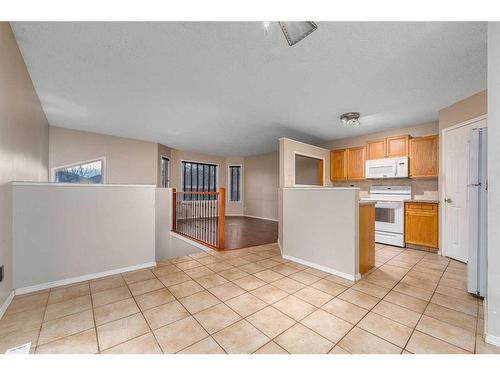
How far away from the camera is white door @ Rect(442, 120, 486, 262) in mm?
3115

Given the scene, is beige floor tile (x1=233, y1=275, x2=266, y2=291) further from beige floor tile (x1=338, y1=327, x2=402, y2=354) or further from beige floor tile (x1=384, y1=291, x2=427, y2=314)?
beige floor tile (x1=384, y1=291, x2=427, y2=314)

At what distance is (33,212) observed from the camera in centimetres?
213

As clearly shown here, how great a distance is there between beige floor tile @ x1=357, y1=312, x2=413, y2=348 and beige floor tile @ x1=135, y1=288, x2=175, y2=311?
173 centimetres

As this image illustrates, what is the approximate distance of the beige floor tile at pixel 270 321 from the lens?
5.02ft

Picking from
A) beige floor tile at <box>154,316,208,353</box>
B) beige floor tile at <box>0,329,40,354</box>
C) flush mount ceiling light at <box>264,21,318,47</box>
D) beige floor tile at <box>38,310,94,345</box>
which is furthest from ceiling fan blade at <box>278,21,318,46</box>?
beige floor tile at <box>0,329,40,354</box>

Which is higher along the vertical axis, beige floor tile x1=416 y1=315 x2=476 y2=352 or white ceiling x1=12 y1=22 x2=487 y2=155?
white ceiling x1=12 y1=22 x2=487 y2=155

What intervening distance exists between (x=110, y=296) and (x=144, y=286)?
0.31 meters

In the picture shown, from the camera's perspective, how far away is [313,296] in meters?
2.07

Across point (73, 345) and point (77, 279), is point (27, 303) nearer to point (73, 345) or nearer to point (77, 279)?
point (77, 279)

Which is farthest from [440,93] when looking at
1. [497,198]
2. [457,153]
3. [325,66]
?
[497,198]

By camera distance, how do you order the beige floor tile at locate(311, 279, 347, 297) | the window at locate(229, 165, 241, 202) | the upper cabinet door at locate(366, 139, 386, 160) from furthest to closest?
the window at locate(229, 165, 241, 202) < the upper cabinet door at locate(366, 139, 386, 160) < the beige floor tile at locate(311, 279, 347, 297)

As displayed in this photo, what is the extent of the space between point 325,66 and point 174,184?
631 centimetres
